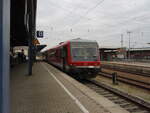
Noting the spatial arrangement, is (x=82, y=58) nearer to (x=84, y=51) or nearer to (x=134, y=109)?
(x=84, y=51)

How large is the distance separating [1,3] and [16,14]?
13360 millimetres

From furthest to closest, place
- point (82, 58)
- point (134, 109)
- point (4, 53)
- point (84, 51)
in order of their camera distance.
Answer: point (84, 51) < point (82, 58) < point (134, 109) < point (4, 53)

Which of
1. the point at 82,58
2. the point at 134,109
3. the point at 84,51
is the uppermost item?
the point at 84,51

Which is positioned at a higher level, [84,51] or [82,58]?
[84,51]

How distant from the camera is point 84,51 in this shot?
46.1 ft

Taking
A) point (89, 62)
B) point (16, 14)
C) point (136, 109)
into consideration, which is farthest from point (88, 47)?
point (136, 109)

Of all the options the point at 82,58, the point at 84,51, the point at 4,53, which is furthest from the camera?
the point at 84,51

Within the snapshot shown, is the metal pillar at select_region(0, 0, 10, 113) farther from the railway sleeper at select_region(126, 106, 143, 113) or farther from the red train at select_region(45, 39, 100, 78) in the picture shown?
the red train at select_region(45, 39, 100, 78)

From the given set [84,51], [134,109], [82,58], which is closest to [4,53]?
[134,109]

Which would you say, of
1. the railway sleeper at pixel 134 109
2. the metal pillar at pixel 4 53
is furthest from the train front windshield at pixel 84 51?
the metal pillar at pixel 4 53

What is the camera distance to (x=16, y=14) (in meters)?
14.8

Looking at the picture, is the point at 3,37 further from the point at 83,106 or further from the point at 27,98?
the point at 27,98

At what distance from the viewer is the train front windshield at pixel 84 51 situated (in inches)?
544

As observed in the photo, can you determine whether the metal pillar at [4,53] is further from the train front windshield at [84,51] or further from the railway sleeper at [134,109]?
the train front windshield at [84,51]
